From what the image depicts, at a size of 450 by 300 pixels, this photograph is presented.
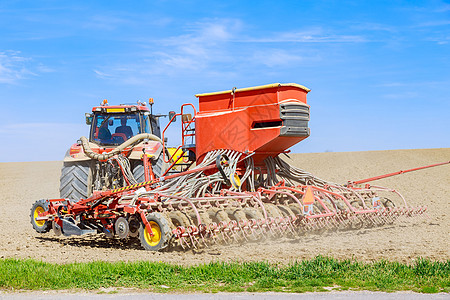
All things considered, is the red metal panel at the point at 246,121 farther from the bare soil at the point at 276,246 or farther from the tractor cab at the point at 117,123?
the bare soil at the point at 276,246

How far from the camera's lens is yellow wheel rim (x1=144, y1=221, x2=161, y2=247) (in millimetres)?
7922

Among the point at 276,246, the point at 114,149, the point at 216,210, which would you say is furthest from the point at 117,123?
the point at 276,246

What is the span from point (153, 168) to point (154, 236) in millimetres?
3512

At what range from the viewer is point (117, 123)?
1235cm

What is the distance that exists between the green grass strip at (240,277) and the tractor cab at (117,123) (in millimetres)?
5856

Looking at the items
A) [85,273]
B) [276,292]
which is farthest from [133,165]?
[276,292]

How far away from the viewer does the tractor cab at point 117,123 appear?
12164mm

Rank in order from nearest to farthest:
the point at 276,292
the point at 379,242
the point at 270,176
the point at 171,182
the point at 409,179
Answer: the point at 276,292
the point at 379,242
the point at 171,182
the point at 270,176
the point at 409,179


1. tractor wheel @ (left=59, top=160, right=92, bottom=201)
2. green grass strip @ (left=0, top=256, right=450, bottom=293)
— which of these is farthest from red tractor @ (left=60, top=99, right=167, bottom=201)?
green grass strip @ (left=0, top=256, right=450, bottom=293)

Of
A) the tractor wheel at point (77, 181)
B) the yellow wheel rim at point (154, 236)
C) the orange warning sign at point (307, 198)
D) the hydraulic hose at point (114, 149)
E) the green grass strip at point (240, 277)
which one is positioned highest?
the hydraulic hose at point (114, 149)

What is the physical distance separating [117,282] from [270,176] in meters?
5.60

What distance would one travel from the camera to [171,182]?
9977 millimetres

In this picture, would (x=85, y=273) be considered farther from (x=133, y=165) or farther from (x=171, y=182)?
(x=133, y=165)

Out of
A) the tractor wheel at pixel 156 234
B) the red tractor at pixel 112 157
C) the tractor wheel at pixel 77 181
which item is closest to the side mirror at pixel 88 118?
the red tractor at pixel 112 157
